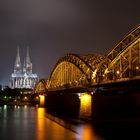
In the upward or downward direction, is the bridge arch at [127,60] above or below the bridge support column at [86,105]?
above

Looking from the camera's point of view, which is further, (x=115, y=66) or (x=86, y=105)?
(x=86, y=105)

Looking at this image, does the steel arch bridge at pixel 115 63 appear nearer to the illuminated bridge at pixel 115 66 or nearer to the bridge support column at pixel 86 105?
the illuminated bridge at pixel 115 66

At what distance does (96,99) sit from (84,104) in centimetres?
286

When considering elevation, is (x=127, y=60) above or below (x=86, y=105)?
above

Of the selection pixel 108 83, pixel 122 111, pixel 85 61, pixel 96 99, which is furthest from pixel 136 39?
pixel 85 61

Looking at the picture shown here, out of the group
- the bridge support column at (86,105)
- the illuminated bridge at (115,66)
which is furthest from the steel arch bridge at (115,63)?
the bridge support column at (86,105)

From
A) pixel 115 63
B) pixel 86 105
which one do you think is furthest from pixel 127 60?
pixel 86 105

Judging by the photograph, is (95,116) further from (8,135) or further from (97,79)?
(8,135)

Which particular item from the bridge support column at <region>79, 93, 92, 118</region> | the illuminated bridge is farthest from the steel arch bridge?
the bridge support column at <region>79, 93, 92, 118</region>

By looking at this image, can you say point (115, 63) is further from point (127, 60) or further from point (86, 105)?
point (86, 105)

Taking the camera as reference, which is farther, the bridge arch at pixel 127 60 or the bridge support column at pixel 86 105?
the bridge support column at pixel 86 105

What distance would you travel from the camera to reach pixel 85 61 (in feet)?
290

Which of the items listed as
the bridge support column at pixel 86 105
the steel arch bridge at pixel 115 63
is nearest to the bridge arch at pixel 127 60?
the steel arch bridge at pixel 115 63

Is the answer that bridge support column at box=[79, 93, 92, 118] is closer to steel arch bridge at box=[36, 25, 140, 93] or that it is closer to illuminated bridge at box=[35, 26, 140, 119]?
illuminated bridge at box=[35, 26, 140, 119]
